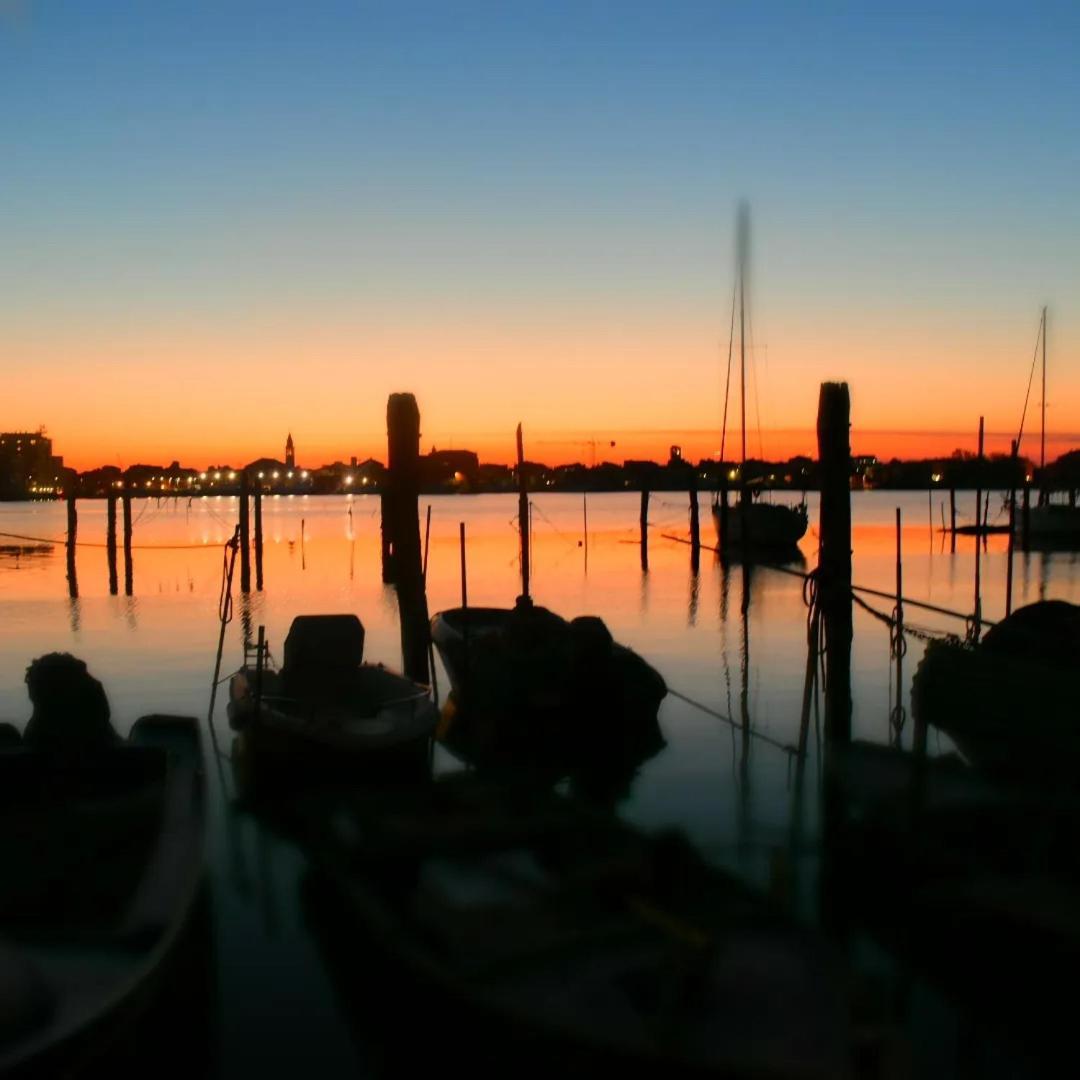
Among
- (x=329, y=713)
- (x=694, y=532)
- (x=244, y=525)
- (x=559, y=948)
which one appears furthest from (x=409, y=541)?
(x=694, y=532)

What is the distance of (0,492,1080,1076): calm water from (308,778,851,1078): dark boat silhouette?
2.51 ft

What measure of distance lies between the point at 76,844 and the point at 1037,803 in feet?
26.7

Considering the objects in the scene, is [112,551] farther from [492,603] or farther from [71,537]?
[492,603]

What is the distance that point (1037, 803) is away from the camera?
34.4 ft

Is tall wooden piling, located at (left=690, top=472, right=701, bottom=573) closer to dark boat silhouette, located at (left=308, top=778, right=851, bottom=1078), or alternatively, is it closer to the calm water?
the calm water

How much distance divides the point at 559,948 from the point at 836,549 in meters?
9.19

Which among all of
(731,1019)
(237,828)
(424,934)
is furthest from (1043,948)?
(237,828)

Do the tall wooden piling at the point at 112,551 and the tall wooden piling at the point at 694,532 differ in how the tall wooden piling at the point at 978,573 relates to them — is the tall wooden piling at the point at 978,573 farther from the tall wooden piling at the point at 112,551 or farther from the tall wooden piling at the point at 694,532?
the tall wooden piling at the point at 112,551

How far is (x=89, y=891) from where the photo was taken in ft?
31.0

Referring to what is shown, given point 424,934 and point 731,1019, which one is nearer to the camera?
point 731,1019

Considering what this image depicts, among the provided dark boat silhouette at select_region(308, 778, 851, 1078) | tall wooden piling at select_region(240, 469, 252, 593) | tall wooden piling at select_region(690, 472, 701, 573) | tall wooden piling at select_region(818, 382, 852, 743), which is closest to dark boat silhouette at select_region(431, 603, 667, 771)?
tall wooden piling at select_region(818, 382, 852, 743)

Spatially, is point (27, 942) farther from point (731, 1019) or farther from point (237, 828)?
point (237, 828)

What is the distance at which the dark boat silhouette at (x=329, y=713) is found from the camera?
14445mm

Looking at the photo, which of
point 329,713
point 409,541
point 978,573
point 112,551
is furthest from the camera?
point 112,551
